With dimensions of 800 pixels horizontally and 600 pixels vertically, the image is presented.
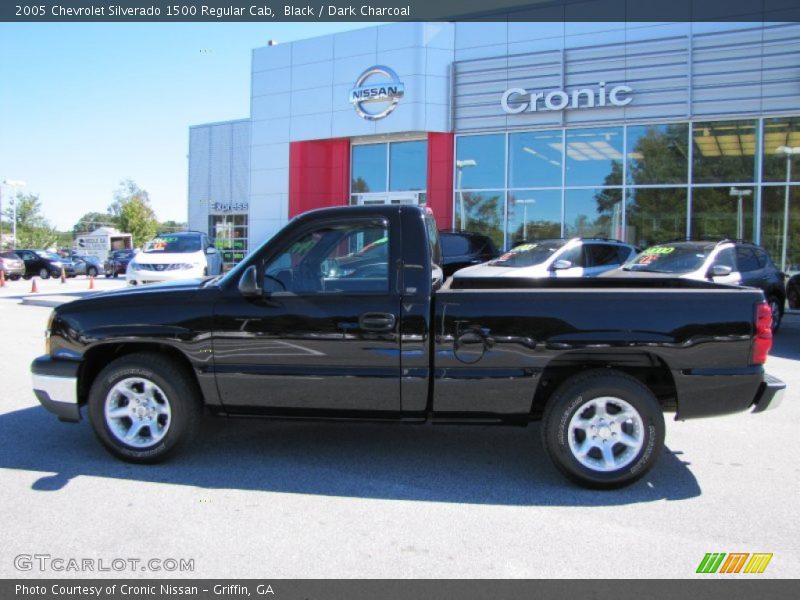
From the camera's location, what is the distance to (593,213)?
17453 mm

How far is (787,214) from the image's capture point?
15.9 metres

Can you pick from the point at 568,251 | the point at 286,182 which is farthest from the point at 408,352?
the point at 286,182

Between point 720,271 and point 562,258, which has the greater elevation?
point 562,258

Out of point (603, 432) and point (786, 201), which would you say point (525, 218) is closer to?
point (786, 201)

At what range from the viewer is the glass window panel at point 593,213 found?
17234 millimetres

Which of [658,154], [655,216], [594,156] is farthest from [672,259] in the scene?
[594,156]

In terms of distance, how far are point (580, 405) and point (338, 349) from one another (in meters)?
1.61

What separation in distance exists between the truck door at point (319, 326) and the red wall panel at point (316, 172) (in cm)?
1619

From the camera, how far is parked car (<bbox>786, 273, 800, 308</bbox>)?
478 inches


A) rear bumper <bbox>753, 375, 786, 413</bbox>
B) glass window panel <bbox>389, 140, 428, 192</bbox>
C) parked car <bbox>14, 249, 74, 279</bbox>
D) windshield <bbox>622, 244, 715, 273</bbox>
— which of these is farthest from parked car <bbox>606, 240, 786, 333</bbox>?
parked car <bbox>14, 249, 74, 279</bbox>

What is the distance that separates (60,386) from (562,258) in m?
8.88

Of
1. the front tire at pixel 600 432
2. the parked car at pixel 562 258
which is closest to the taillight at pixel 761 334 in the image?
the front tire at pixel 600 432

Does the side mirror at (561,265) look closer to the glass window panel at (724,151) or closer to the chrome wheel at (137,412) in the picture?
the glass window panel at (724,151)
